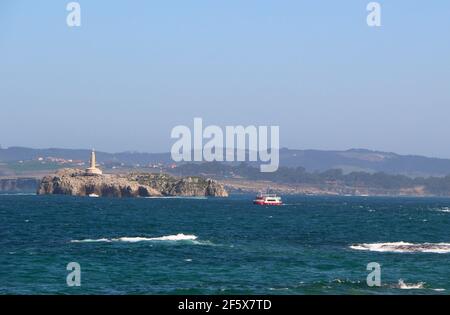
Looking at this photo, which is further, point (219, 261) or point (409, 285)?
point (219, 261)

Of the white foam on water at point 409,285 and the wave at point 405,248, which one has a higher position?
the white foam on water at point 409,285

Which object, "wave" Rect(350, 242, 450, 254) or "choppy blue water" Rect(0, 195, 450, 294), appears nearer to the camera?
"choppy blue water" Rect(0, 195, 450, 294)

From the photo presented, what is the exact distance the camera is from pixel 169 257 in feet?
248

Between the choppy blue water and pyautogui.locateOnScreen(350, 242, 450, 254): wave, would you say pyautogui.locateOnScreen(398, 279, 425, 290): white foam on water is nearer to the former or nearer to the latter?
the choppy blue water

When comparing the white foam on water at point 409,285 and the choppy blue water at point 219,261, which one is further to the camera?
the choppy blue water at point 219,261

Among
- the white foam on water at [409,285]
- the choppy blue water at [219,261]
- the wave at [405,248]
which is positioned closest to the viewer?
the white foam on water at [409,285]

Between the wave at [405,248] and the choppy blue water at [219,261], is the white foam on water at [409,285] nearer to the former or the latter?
the choppy blue water at [219,261]

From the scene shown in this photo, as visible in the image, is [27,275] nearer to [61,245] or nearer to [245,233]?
[61,245]

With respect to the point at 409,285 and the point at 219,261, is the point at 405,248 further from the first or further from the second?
the point at 409,285

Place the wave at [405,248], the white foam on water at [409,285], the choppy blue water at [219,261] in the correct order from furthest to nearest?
1. the wave at [405,248]
2. the choppy blue water at [219,261]
3. the white foam on water at [409,285]

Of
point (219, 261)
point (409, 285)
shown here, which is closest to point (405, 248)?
point (219, 261)

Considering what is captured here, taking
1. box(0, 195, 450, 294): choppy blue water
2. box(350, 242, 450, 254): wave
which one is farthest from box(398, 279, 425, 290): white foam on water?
box(350, 242, 450, 254): wave

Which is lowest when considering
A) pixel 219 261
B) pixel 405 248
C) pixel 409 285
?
pixel 405 248

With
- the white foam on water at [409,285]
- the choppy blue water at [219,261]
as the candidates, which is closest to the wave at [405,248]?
the choppy blue water at [219,261]
